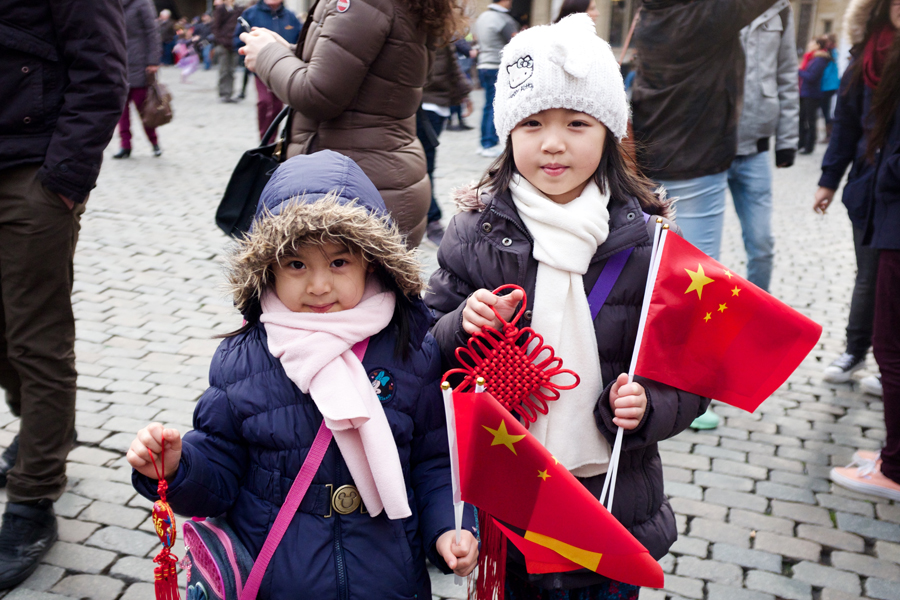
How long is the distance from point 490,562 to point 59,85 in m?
2.03

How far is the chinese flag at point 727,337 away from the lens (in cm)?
192

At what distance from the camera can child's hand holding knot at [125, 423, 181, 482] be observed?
1686mm

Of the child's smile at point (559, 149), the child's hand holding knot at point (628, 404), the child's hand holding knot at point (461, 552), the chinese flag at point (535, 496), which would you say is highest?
the child's smile at point (559, 149)

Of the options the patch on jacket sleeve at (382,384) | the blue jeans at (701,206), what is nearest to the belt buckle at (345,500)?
the patch on jacket sleeve at (382,384)

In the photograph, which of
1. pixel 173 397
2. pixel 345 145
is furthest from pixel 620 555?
pixel 173 397

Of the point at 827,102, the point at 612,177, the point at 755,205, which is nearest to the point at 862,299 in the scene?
the point at 755,205

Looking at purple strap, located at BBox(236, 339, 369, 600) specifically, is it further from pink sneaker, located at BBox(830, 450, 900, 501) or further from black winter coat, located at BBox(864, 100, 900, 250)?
pink sneaker, located at BBox(830, 450, 900, 501)

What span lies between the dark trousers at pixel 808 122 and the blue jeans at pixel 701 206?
401 inches

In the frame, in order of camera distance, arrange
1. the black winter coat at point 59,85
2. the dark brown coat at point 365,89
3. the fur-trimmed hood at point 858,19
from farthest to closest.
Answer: the fur-trimmed hood at point 858,19 < the dark brown coat at point 365,89 < the black winter coat at point 59,85

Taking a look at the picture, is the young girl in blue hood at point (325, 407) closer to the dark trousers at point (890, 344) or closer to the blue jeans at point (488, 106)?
the dark trousers at point (890, 344)

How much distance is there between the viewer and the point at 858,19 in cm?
366

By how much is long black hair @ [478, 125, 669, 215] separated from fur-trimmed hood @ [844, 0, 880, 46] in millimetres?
2237

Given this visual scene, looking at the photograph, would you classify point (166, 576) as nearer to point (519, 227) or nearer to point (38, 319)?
point (519, 227)

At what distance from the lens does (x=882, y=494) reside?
3.54 m
